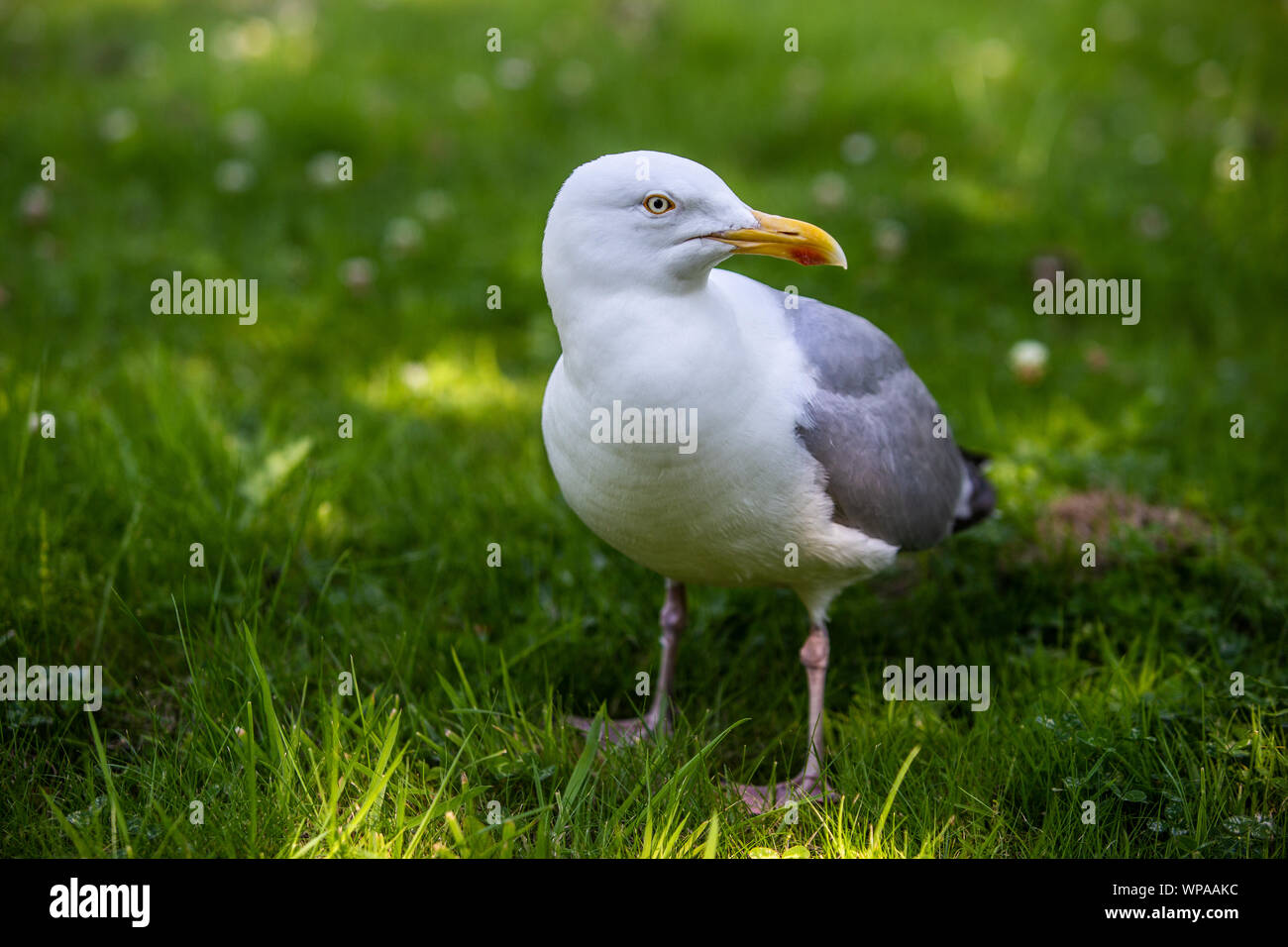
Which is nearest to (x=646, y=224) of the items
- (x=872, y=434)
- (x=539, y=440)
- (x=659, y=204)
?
(x=659, y=204)

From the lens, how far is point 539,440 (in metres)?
4.88

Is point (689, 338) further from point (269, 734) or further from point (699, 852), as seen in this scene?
point (269, 734)

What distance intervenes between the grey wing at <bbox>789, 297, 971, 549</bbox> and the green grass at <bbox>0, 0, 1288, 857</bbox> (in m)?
0.55

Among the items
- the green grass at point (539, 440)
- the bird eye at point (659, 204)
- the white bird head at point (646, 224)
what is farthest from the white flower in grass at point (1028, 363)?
the bird eye at point (659, 204)

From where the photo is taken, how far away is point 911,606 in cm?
412

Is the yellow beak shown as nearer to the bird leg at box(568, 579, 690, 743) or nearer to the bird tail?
the bird leg at box(568, 579, 690, 743)

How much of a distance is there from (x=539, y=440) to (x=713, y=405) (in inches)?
81.2

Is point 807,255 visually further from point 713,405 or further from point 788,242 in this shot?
point 713,405

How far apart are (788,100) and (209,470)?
15.0 ft

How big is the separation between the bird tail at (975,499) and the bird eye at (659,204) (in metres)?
1.61

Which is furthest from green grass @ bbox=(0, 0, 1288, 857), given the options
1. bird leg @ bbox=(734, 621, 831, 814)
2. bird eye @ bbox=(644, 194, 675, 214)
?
bird eye @ bbox=(644, 194, 675, 214)

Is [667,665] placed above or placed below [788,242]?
below

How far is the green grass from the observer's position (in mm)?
3070

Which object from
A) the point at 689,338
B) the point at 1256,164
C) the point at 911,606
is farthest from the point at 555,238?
the point at 1256,164
